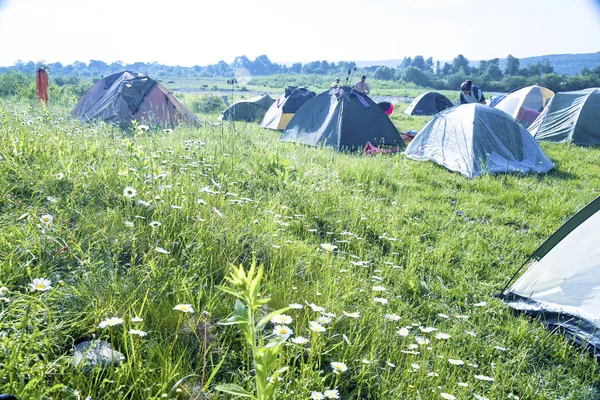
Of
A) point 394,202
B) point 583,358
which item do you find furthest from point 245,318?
point 394,202

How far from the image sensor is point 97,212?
3402 mm

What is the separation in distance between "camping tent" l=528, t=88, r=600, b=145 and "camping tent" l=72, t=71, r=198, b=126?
9.41 meters

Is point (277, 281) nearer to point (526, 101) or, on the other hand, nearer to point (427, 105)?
point (526, 101)

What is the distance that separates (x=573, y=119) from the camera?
1207 centimetres

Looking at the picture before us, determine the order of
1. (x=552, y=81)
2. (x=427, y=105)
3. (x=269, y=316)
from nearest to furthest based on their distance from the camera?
(x=269, y=316) < (x=427, y=105) < (x=552, y=81)

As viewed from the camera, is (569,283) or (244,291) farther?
(569,283)

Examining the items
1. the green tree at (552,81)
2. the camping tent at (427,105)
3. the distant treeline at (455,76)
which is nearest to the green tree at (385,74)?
the distant treeline at (455,76)

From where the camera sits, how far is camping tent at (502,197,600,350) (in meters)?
3.41

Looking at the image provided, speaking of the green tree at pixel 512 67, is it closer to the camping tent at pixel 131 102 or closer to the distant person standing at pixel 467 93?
the distant person standing at pixel 467 93

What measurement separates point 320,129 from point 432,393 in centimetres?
896

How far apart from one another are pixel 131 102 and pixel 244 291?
12.0 m

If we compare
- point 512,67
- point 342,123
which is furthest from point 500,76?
point 342,123

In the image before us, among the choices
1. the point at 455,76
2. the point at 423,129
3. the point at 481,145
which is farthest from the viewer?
the point at 455,76

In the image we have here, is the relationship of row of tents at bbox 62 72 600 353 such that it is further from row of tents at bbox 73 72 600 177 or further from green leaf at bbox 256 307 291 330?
green leaf at bbox 256 307 291 330
